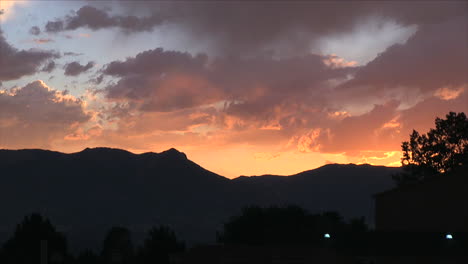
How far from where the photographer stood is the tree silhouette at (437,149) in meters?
72.0

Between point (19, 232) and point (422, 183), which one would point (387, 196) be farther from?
point (19, 232)

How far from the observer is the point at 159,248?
6794cm

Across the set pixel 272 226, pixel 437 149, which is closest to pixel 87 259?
pixel 272 226

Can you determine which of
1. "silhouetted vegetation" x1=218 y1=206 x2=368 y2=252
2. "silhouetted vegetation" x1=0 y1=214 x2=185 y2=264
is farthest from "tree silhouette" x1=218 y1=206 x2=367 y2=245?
"silhouetted vegetation" x1=0 y1=214 x2=185 y2=264

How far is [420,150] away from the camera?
7388 centimetres

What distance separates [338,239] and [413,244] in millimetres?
4835

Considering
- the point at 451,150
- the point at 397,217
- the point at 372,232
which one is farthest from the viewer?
the point at 451,150

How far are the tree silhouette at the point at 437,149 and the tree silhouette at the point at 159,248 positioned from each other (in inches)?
970

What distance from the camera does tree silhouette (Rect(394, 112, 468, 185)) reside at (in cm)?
7200

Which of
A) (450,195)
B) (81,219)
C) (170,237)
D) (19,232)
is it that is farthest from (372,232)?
(81,219)

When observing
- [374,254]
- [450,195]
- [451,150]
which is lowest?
[374,254]

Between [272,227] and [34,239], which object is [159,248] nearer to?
[34,239]

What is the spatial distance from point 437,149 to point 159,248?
31.1 metres

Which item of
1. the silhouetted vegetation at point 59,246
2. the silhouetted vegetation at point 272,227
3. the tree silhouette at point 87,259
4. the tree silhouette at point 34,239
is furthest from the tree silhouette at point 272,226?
the tree silhouette at point 34,239
